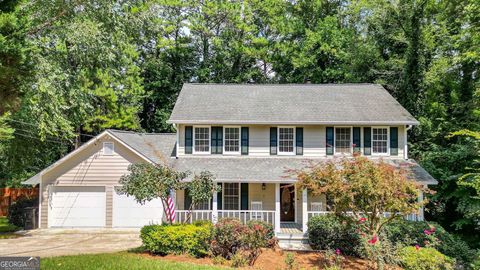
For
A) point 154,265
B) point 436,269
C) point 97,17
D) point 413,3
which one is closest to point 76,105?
point 97,17

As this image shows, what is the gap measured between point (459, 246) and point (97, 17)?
55.2 feet

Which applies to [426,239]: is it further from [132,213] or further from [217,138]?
[132,213]

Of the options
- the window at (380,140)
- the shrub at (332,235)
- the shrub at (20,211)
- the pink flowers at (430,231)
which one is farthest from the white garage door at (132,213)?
the pink flowers at (430,231)

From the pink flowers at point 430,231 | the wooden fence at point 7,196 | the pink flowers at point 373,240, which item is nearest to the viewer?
the pink flowers at point 373,240

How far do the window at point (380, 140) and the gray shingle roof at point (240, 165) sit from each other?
0.73m

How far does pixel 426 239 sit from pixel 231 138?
8911 millimetres

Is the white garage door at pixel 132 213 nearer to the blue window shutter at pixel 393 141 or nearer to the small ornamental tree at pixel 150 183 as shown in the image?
the small ornamental tree at pixel 150 183

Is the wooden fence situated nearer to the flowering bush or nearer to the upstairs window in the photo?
the upstairs window

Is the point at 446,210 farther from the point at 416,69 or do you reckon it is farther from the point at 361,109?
the point at 416,69

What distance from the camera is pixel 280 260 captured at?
A: 1108cm

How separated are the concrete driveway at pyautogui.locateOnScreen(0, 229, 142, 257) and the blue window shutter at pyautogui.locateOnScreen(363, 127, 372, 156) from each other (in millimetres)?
10533

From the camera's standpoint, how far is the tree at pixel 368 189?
401 inches

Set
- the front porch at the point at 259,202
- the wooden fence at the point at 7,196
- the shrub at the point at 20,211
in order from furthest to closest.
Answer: the wooden fence at the point at 7,196
the shrub at the point at 20,211
the front porch at the point at 259,202

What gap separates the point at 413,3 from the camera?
67.0 ft
